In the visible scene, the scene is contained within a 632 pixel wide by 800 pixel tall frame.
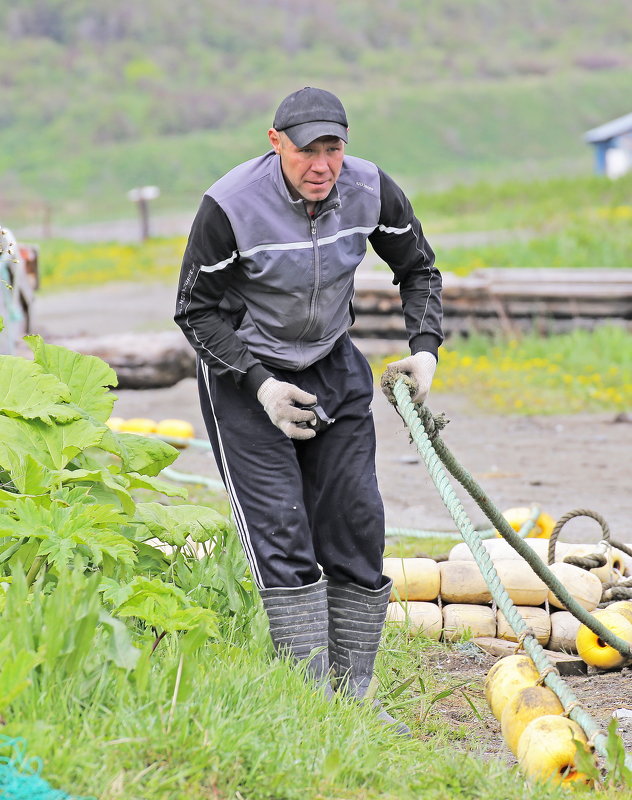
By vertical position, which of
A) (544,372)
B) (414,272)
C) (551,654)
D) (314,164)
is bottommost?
(551,654)

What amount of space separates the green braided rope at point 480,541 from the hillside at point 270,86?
38586 millimetres

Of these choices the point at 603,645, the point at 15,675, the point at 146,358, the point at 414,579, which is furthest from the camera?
the point at 146,358

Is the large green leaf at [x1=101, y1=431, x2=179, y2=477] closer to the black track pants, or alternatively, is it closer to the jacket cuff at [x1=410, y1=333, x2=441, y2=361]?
the black track pants

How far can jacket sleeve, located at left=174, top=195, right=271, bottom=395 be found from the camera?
332cm

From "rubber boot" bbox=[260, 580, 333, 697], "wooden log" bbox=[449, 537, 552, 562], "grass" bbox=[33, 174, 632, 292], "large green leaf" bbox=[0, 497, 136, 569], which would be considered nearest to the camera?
"large green leaf" bbox=[0, 497, 136, 569]

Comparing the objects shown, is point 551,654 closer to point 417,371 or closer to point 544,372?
point 417,371

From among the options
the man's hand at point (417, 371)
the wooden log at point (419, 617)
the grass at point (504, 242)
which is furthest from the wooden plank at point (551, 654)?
the grass at point (504, 242)

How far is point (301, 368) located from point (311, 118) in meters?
0.72

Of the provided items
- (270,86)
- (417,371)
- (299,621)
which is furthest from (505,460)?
(270,86)

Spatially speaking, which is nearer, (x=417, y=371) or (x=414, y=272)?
(x=417, y=371)

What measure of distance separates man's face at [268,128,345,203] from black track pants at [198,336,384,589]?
0.53 meters

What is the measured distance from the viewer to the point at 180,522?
3904 millimetres

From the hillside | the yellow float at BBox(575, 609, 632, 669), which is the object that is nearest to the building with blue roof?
the hillside

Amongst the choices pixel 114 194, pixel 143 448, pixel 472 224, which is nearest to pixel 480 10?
pixel 114 194
